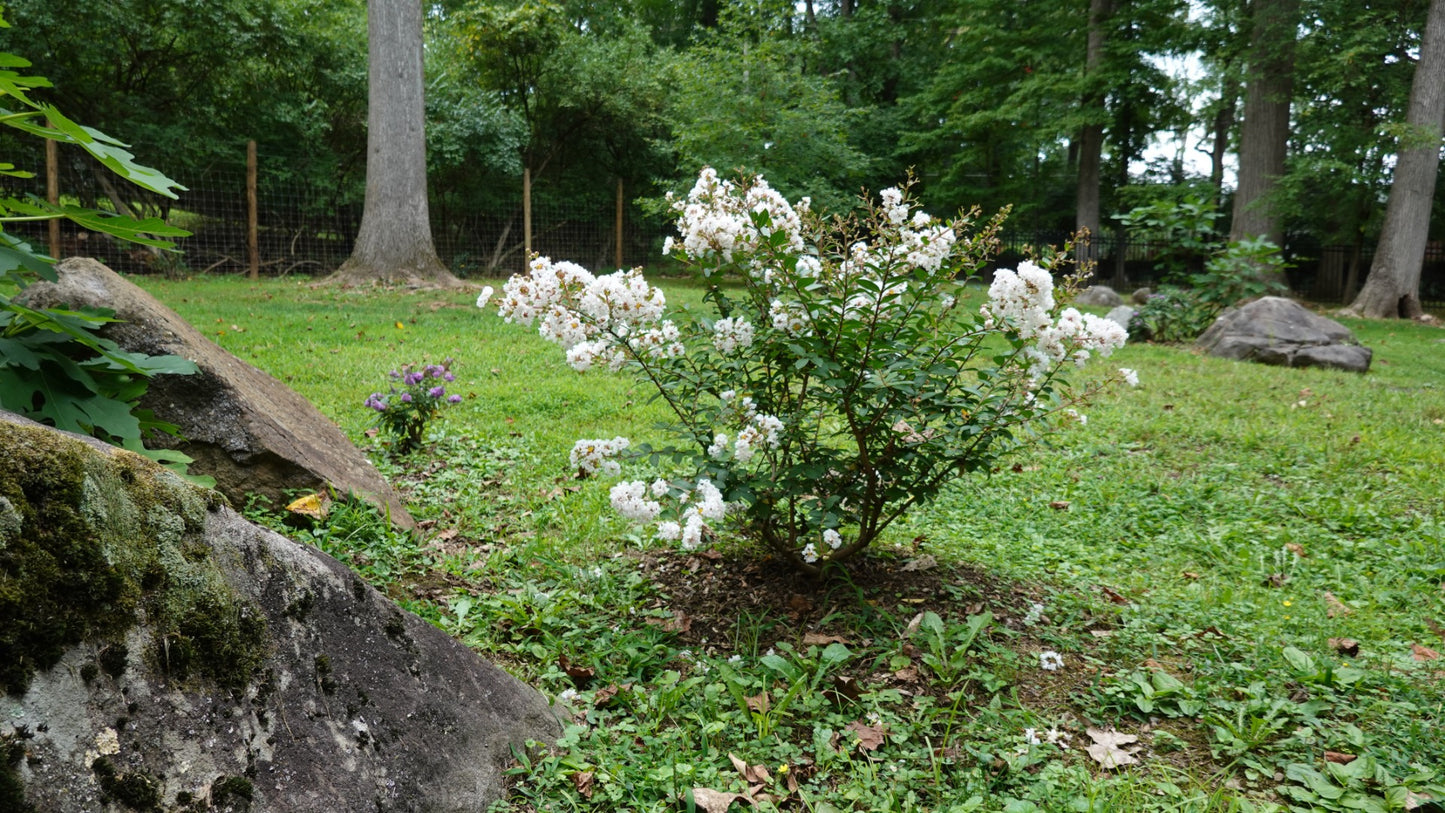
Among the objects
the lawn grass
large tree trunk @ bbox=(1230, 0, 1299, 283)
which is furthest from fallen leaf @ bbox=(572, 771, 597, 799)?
large tree trunk @ bbox=(1230, 0, 1299, 283)

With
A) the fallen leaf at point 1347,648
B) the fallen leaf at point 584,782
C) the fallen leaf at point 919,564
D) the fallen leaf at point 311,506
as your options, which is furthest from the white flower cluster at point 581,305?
the fallen leaf at point 1347,648

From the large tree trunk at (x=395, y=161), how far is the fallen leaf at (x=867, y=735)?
33.6 ft

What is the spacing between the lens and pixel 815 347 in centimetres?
250

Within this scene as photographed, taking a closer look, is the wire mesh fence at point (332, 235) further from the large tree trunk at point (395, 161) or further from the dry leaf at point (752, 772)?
the dry leaf at point (752, 772)

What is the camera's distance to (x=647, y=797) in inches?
77.4

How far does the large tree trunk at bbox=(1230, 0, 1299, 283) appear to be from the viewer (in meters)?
12.9

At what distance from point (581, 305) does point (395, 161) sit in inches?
397

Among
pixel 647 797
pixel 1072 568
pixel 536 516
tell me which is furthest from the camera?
pixel 536 516

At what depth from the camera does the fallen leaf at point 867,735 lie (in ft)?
7.28

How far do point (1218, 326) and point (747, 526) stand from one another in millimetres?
8121

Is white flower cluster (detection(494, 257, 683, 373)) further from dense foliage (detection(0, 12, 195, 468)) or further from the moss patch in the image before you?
the moss patch

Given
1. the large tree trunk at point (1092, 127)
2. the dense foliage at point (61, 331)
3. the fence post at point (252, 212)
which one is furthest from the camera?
the large tree trunk at point (1092, 127)

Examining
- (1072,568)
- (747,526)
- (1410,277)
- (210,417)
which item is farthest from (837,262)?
(1410,277)

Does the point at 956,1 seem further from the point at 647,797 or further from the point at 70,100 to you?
the point at 647,797
